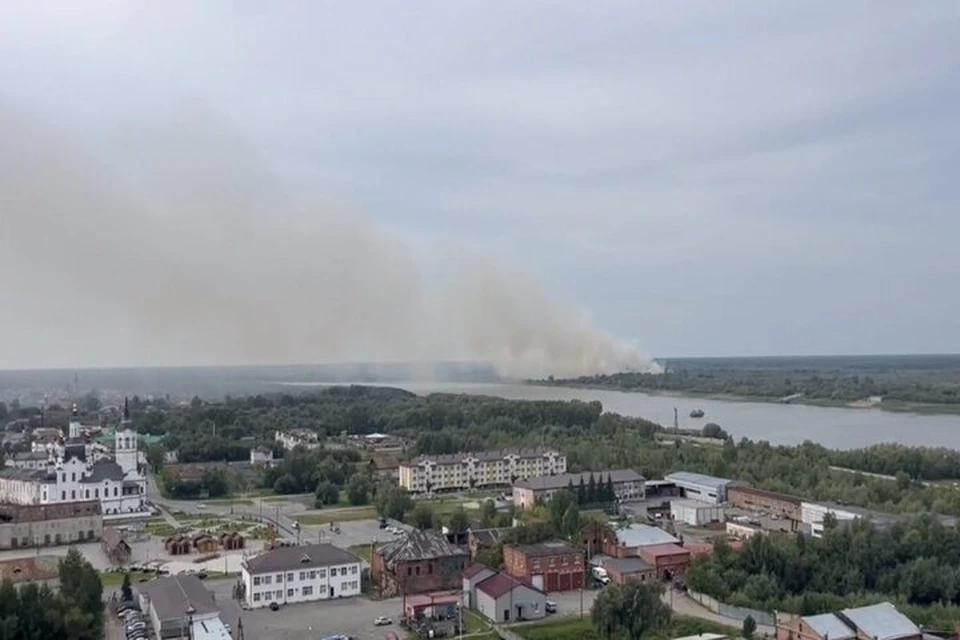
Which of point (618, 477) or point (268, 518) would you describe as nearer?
point (268, 518)

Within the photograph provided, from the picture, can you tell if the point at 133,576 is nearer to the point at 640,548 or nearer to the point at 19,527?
the point at 19,527

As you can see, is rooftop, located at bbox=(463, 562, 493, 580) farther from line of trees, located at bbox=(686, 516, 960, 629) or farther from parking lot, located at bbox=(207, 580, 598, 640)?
line of trees, located at bbox=(686, 516, 960, 629)

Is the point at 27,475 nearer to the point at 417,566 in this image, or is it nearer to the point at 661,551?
the point at 417,566

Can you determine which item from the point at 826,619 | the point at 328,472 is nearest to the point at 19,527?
the point at 328,472

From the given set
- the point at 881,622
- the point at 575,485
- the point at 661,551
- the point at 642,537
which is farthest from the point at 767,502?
the point at 881,622

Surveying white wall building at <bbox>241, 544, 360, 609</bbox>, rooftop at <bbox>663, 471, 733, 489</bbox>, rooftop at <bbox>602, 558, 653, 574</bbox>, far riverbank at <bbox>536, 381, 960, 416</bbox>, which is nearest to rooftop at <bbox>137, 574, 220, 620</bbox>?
white wall building at <bbox>241, 544, 360, 609</bbox>

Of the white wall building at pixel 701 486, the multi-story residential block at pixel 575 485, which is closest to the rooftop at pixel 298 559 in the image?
the multi-story residential block at pixel 575 485
